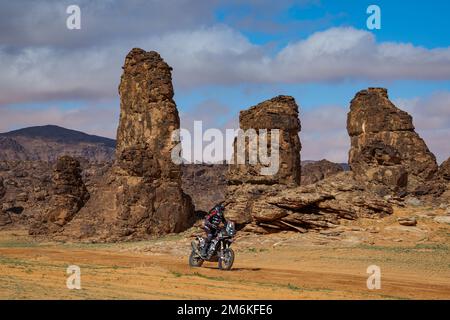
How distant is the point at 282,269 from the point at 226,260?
8.19ft

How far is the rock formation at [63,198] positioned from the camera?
49.2 m

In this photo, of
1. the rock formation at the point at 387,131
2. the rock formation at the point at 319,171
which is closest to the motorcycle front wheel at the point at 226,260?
the rock formation at the point at 387,131

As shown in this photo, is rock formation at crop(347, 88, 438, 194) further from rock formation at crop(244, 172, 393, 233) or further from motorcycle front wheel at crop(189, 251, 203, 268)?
motorcycle front wheel at crop(189, 251, 203, 268)

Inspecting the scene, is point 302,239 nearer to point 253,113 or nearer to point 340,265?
point 340,265

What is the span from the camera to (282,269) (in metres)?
21.8

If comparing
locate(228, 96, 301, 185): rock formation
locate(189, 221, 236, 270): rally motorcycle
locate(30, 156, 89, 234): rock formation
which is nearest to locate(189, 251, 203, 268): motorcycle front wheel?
locate(189, 221, 236, 270): rally motorcycle

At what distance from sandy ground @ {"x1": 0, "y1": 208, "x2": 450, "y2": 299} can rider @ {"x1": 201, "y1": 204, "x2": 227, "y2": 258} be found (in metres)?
0.83

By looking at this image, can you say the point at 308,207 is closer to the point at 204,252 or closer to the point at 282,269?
the point at 282,269

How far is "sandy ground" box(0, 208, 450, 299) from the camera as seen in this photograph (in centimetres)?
1430

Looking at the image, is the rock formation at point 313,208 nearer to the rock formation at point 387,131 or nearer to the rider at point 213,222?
the rider at point 213,222

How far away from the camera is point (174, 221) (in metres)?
43.4

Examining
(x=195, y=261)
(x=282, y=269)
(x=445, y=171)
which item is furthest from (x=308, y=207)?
(x=445, y=171)

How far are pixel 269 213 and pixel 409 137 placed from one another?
24586 mm

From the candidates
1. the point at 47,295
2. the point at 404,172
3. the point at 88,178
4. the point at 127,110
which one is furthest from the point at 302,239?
the point at 88,178
